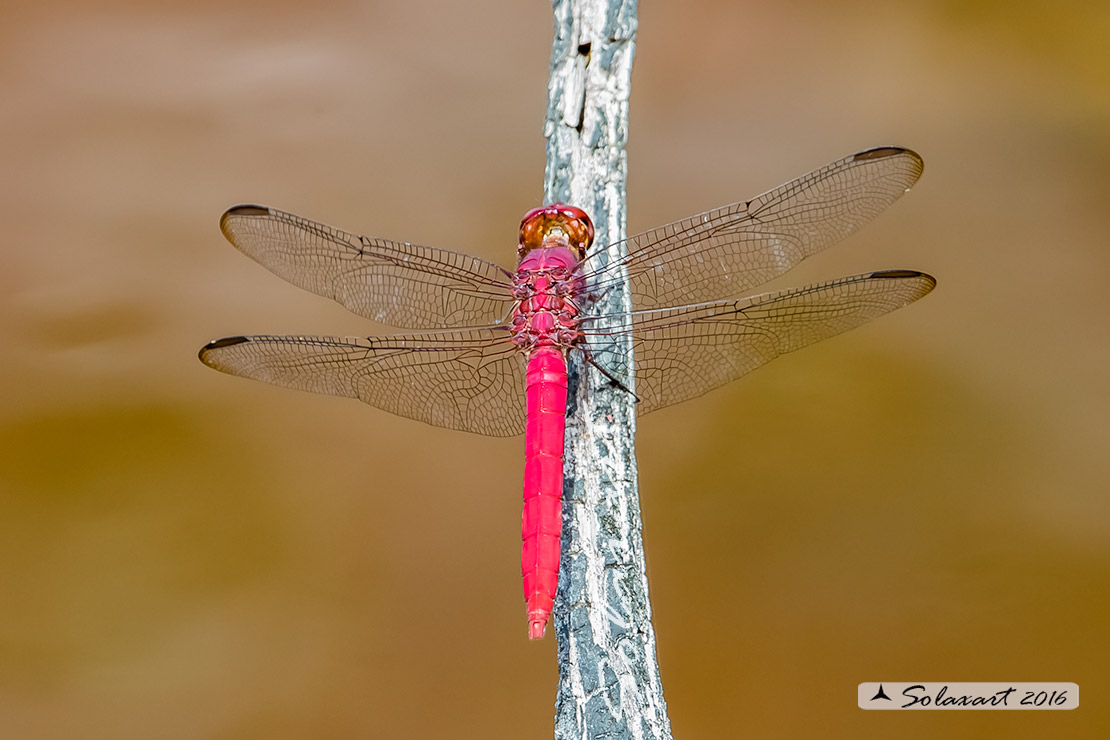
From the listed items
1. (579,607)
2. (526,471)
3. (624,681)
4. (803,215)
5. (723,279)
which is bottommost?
(624,681)

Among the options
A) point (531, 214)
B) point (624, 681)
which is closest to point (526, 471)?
point (624, 681)

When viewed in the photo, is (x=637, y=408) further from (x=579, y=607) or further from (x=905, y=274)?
(x=905, y=274)

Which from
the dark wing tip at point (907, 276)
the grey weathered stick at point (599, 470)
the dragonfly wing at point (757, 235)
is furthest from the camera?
the dragonfly wing at point (757, 235)

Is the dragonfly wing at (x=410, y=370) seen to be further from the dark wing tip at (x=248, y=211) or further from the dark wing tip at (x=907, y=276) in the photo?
the dark wing tip at (x=907, y=276)

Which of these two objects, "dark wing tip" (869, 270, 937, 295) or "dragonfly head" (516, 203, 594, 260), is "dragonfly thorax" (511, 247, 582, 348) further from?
"dark wing tip" (869, 270, 937, 295)

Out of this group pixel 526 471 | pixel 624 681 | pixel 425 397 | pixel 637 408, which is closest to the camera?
pixel 624 681

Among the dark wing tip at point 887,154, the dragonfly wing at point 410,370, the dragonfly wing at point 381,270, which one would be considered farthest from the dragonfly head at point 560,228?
the dark wing tip at point 887,154

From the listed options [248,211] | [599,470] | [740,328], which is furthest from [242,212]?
[740,328]
